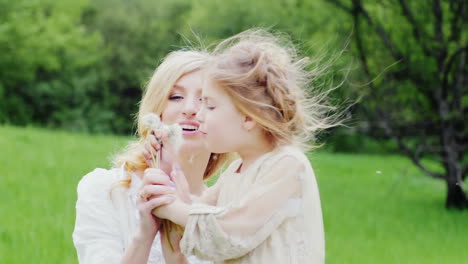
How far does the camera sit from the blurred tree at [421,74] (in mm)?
10375

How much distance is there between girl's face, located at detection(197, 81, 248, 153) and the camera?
224 centimetres

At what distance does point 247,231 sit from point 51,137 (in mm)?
12218

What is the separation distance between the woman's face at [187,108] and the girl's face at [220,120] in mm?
730

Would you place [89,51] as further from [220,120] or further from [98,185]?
[220,120]

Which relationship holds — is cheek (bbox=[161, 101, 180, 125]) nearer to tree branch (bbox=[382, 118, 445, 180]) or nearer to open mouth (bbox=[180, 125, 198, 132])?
open mouth (bbox=[180, 125, 198, 132])

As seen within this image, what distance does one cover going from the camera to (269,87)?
2.26m

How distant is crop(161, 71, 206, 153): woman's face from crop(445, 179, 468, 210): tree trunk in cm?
856

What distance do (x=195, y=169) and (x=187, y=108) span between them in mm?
372

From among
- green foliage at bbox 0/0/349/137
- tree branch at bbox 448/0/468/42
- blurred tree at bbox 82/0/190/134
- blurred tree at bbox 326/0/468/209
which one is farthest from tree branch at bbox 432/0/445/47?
blurred tree at bbox 82/0/190/134

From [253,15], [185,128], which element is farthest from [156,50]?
[185,128]

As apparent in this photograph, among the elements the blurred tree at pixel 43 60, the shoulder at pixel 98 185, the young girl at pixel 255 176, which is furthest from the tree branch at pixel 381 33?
the blurred tree at pixel 43 60

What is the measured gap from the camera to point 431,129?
11.6 meters

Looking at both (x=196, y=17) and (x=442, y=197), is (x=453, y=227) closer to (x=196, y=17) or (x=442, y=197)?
(x=442, y=197)

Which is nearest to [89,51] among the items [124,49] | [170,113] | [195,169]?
[124,49]
